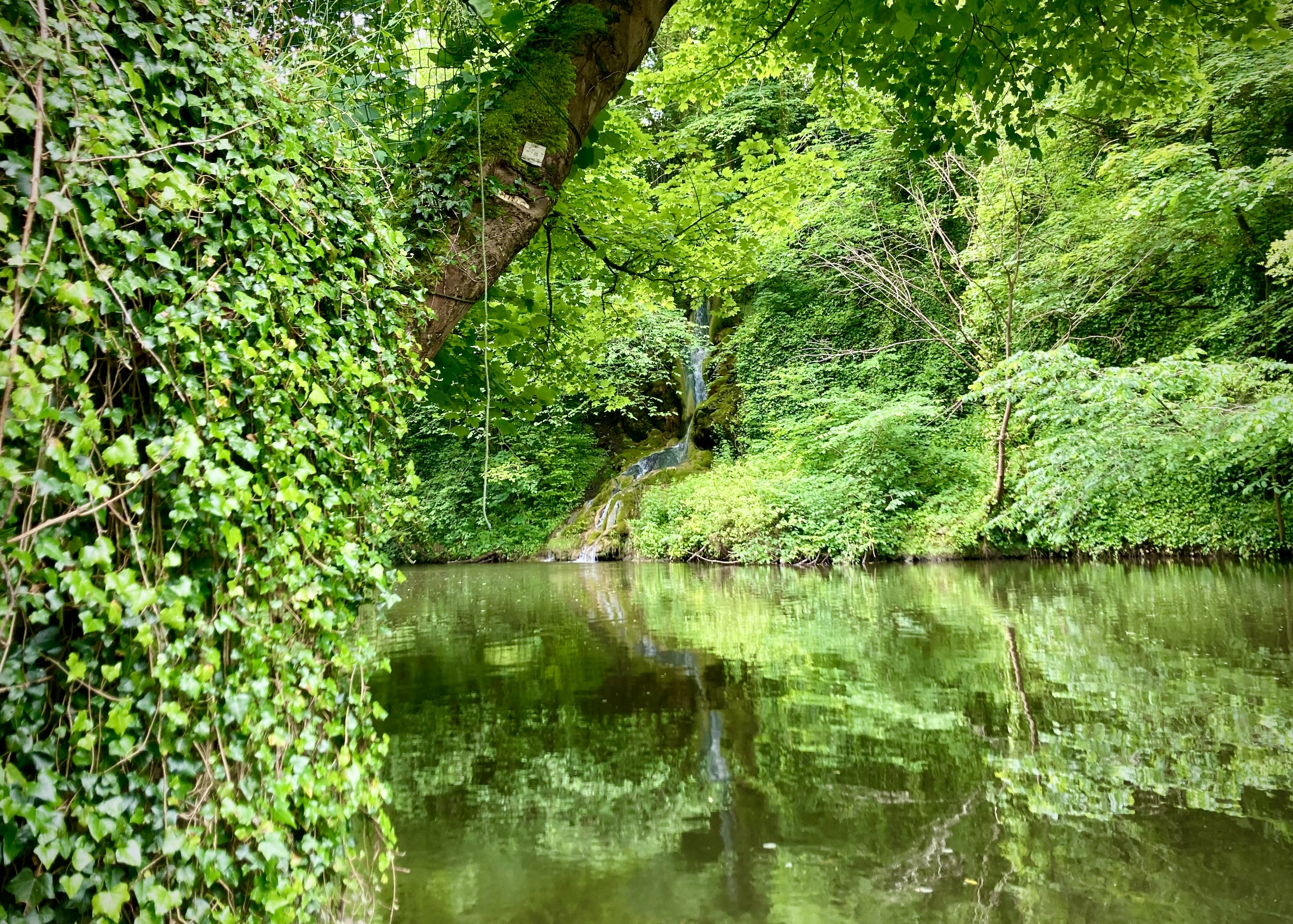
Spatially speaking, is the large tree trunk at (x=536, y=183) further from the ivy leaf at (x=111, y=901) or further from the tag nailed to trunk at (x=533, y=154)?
the ivy leaf at (x=111, y=901)

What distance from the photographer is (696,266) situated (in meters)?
6.26

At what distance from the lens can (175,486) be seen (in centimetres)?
157

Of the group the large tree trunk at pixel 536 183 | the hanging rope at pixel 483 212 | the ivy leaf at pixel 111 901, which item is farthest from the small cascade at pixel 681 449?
the ivy leaf at pixel 111 901

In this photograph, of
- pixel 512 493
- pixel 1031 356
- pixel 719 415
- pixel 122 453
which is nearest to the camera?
pixel 122 453

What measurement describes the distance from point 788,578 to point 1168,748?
811cm

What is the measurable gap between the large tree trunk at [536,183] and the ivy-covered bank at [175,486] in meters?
0.83

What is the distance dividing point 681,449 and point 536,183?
634 inches

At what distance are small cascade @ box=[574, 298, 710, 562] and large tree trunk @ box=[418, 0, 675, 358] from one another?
12081 millimetres

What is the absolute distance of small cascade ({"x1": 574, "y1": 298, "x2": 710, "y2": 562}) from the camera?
1712 cm

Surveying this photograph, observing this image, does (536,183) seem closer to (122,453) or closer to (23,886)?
(122,453)

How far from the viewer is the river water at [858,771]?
235cm

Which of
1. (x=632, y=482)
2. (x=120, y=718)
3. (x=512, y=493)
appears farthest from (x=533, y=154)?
(x=512, y=493)

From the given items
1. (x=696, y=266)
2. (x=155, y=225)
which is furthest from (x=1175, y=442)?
(x=155, y=225)

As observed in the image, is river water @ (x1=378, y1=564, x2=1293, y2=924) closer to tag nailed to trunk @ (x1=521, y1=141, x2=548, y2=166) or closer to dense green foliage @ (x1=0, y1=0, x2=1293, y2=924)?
dense green foliage @ (x1=0, y1=0, x2=1293, y2=924)
